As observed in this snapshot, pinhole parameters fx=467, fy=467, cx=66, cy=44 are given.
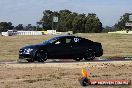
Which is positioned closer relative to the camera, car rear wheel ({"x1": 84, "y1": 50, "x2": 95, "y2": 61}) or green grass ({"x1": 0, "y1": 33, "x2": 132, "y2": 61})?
car rear wheel ({"x1": 84, "y1": 50, "x2": 95, "y2": 61})

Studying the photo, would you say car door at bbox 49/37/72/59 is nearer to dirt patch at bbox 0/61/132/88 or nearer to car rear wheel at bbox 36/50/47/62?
car rear wheel at bbox 36/50/47/62

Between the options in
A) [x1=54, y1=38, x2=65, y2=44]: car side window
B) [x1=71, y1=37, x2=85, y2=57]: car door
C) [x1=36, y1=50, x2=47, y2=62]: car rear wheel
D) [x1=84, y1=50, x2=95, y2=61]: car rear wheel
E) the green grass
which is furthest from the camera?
the green grass

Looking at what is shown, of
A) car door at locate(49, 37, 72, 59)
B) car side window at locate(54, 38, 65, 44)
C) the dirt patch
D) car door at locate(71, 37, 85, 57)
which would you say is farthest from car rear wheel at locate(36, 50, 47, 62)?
the dirt patch

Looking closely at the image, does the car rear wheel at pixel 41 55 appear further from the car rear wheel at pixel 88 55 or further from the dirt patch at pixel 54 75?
the dirt patch at pixel 54 75

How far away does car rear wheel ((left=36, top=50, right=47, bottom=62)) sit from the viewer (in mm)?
24766

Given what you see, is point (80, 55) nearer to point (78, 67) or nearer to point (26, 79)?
point (78, 67)

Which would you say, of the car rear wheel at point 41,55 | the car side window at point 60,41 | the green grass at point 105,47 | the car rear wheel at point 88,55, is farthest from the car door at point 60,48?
the green grass at point 105,47

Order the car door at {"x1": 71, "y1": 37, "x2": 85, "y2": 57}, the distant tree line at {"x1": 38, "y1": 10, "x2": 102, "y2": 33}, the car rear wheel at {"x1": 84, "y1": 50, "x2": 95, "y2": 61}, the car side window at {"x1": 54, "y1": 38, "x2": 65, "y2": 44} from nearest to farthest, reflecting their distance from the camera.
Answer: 1. the car side window at {"x1": 54, "y1": 38, "x2": 65, "y2": 44}
2. the car door at {"x1": 71, "y1": 37, "x2": 85, "y2": 57}
3. the car rear wheel at {"x1": 84, "y1": 50, "x2": 95, "y2": 61}
4. the distant tree line at {"x1": 38, "y1": 10, "x2": 102, "y2": 33}

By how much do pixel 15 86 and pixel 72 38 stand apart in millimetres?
12017

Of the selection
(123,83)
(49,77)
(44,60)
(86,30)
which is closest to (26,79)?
(49,77)

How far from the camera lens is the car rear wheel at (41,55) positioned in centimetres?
2477

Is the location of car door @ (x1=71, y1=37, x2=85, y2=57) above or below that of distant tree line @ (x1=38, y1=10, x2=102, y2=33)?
above

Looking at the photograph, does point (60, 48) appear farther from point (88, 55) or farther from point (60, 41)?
point (88, 55)

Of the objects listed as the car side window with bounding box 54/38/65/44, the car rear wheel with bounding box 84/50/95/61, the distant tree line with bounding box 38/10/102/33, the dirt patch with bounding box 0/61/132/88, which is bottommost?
the distant tree line with bounding box 38/10/102/33
